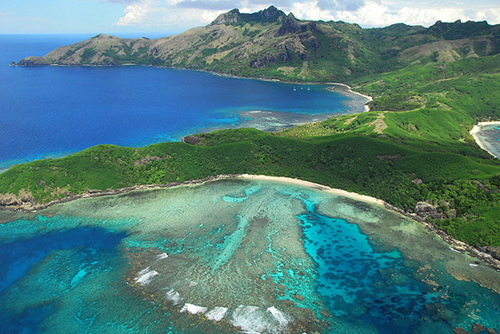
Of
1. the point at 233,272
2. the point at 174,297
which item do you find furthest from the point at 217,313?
the point at 233,272

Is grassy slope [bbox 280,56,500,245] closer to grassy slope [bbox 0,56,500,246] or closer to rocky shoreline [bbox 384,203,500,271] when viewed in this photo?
grassy slope [bbox 0,56,500,246]

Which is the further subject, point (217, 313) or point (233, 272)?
point (233, 272)

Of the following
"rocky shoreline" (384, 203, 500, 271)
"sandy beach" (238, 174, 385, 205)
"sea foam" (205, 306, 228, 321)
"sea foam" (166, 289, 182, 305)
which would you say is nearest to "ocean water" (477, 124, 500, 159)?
"rocky shoreline" (384, 203, 500, 271)

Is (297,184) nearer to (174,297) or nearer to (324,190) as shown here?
(324,190)

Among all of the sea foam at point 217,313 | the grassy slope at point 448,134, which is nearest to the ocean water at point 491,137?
the grassy slope at point 448,134

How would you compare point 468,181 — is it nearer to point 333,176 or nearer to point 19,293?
point 333,176

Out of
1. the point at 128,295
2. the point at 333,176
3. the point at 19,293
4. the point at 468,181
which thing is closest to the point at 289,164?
the point at 333,176

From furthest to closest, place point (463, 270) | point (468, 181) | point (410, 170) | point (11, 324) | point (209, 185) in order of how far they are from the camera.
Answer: point (209, 185) < point (410, 170) < point (468, 181) < point (463, 270) < point (11, 324)
